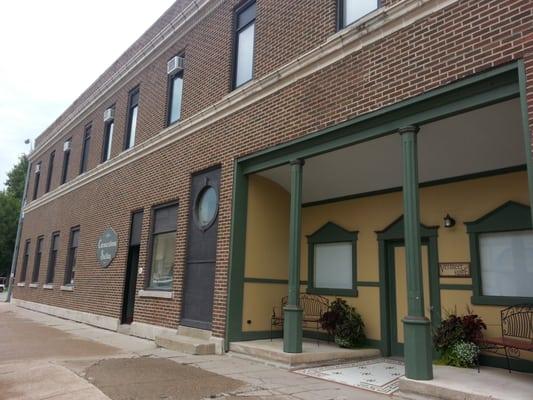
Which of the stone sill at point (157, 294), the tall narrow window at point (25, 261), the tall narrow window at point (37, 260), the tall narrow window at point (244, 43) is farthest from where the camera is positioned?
the tall narrow window at point (25, 261)

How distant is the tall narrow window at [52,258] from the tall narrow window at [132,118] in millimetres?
6448

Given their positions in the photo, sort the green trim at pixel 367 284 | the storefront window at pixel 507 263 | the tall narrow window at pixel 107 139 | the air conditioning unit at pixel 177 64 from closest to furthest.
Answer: the storefront window at pixel 507 263, the green trim at pixel 367 284, the air conditioning unit at pixel 177 64, the tall narrow window at pixel 107 139

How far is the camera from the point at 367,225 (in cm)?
883

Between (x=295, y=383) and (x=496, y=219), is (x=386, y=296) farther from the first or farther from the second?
(x=295, y=383)

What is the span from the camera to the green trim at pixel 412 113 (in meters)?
5.03

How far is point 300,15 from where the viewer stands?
26.1 ft

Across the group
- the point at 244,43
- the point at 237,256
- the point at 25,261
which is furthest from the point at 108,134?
the point at 25,261

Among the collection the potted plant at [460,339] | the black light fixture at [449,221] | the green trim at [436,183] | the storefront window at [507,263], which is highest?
the green trim at [436,183]

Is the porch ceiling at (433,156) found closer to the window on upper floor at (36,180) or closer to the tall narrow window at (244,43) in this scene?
the tall narrow window at (244,43)

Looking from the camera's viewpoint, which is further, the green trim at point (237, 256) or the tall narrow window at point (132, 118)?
the tall narrow window at point (132, 118)

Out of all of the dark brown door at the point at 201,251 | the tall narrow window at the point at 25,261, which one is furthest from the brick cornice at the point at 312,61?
the tall narrow window at the point at 25,261

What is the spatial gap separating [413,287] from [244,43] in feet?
21.2

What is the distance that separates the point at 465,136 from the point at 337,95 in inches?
76.8

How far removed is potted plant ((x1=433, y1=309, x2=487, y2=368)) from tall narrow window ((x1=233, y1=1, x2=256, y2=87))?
588cm
